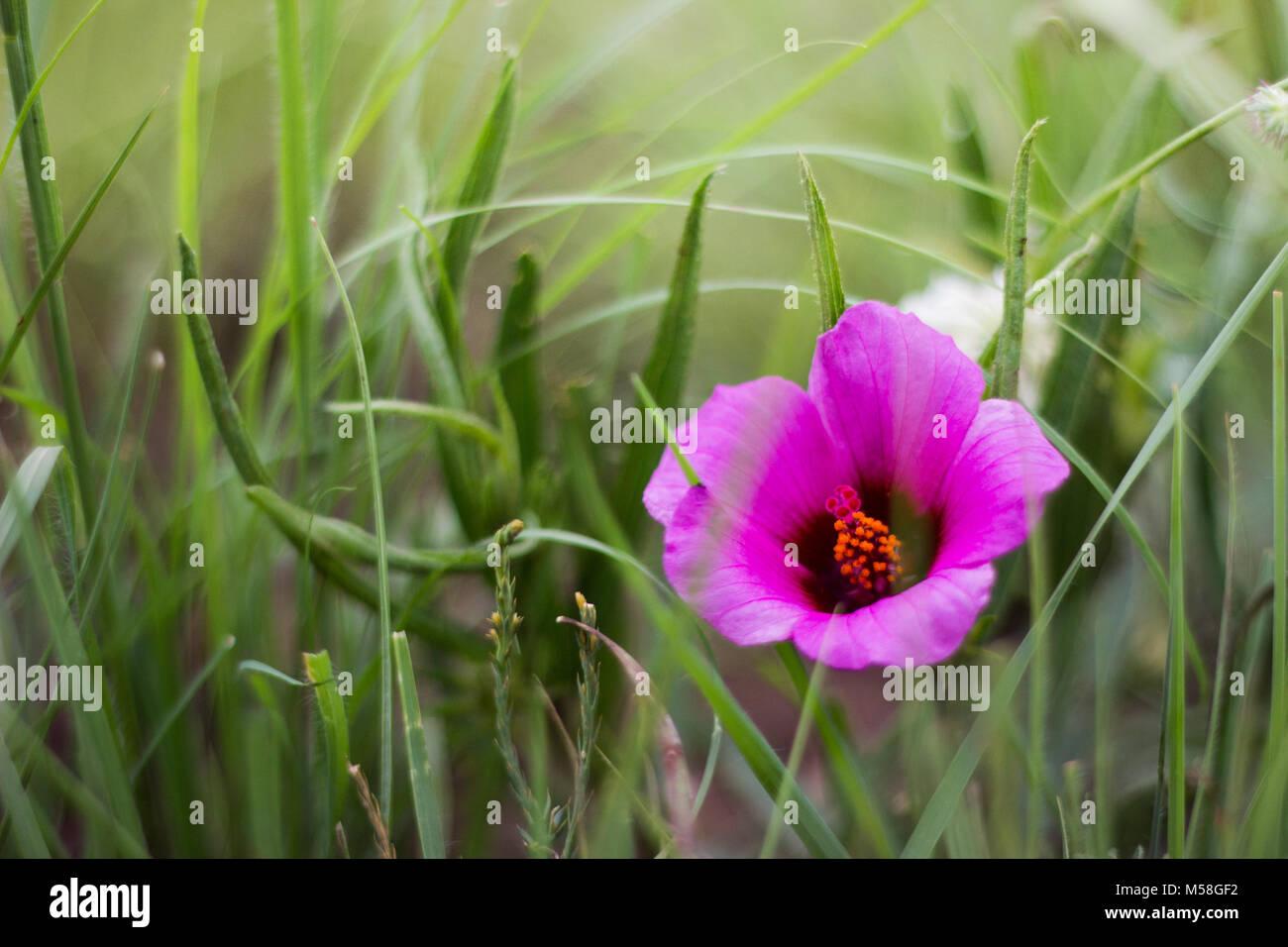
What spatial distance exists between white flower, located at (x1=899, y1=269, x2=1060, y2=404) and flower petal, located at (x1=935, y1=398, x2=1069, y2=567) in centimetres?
10

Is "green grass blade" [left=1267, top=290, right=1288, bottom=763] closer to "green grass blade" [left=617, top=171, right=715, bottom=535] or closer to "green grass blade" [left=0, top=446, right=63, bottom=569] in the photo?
"green grass blade" [left=617, top=171, right=715, bottom=535]

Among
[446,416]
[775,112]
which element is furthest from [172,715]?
[775,112]

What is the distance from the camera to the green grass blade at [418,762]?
367 millimetres

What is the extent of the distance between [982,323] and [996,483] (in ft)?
0.46

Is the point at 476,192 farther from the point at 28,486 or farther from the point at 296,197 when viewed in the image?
the point at 28,486

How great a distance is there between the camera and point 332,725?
0.41m

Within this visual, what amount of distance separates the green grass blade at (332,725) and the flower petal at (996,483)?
275mm

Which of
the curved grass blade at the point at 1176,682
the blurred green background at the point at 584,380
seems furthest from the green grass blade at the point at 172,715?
the curved grass blade at the point at 1176,682

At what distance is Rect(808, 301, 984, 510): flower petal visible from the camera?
1.29 feet

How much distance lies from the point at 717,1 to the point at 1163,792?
0.57 metres

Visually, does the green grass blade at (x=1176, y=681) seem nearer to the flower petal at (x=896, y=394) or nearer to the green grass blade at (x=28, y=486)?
the flower petal at (x=896, y=394)

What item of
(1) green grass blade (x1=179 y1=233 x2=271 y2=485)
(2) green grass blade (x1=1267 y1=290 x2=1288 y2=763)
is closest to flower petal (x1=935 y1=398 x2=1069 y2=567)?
(2) green grass blade (x1=1267 y1=290 x2=1288 y2=763)
